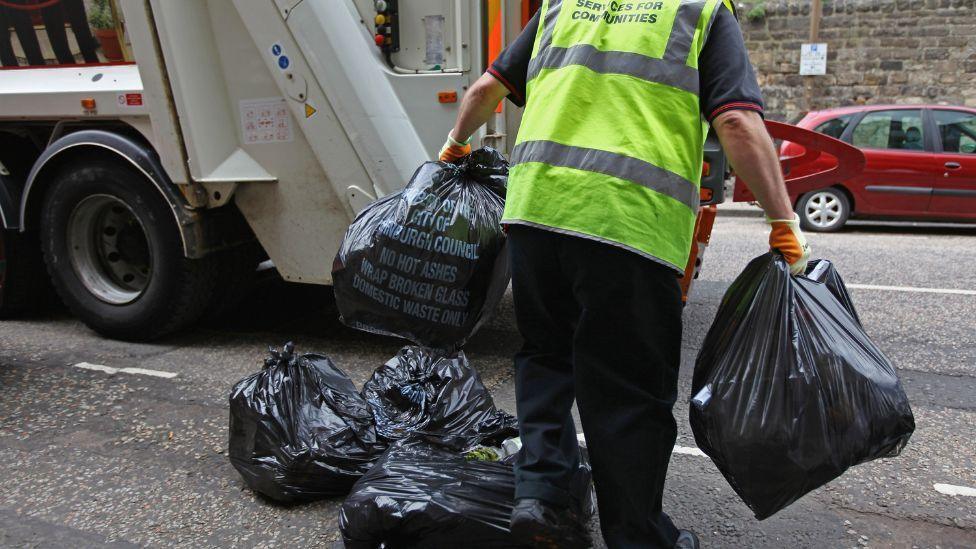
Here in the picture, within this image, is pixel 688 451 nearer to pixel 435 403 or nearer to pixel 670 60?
pixel 435 403

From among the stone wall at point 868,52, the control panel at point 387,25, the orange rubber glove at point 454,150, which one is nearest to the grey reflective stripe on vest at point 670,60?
the orange rubber glove at point 454,150

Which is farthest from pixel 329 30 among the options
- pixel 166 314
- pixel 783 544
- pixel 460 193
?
pixel 783 544

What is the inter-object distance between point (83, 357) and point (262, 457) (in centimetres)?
204

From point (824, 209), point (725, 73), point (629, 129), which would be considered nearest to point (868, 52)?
point (824, 209)

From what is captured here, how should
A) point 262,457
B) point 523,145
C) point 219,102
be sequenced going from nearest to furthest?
point 523,145 < point 262,457 < point 219,102

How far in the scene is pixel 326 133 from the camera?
353 cm

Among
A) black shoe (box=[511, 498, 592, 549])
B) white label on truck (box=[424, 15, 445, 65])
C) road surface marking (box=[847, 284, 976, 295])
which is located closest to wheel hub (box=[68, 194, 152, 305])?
white label on truck (box=[424, 15, 445, 65])

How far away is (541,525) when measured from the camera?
1904mm

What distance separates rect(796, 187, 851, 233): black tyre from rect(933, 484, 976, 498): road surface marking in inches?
253

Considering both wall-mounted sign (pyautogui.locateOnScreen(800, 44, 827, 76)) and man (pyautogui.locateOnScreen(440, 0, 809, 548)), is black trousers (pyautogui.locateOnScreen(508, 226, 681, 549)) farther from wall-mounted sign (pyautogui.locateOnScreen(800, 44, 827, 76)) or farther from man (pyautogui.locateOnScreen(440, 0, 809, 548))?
wall-mounted sign (pyautogui.locateOnScreen(800, 44, 827, 76))

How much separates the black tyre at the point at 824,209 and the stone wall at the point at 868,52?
18.6ft

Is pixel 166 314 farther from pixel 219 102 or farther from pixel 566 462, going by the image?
pixel 566 462

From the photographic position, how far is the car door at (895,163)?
8.22m

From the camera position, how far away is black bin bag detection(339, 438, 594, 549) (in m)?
2.00
